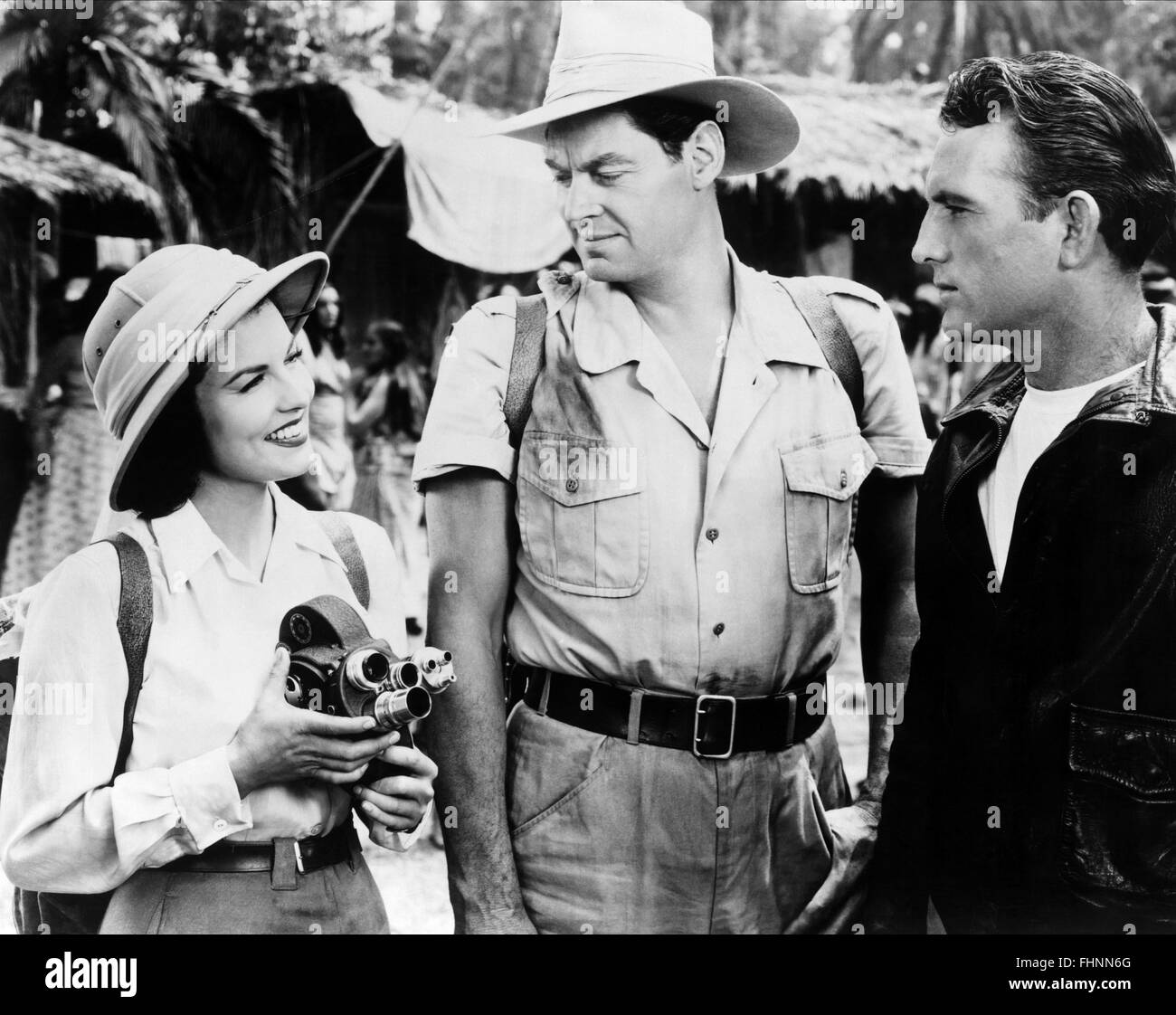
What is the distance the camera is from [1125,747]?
2375 mm

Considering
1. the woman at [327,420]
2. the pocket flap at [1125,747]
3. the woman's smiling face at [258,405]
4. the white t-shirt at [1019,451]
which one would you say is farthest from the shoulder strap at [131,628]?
the pocket flap at [1125,747]

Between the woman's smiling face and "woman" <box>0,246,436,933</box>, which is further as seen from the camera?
the woman's smiling face

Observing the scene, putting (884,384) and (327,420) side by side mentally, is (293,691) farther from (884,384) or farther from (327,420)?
(884,384)

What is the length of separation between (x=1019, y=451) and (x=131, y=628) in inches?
64.8

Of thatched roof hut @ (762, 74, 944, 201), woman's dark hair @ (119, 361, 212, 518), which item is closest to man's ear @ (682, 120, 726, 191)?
thatched roof hut @ (762, 74, 944, 201)

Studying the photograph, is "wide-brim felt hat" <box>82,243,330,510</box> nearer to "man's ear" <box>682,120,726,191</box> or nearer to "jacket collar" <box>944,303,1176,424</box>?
"man's ear" <box>682,120,726,191</box>

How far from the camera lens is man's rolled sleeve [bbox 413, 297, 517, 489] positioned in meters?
2.41

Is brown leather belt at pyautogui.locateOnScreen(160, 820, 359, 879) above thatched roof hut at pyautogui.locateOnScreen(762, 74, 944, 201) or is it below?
below

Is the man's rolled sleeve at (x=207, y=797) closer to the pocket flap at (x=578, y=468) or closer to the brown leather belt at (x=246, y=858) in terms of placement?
the brown leather belt at (x=246, y=858)

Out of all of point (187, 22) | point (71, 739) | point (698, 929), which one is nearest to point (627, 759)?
point (698, 929)

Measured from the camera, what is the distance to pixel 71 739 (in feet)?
7.36

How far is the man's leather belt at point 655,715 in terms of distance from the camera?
95.7 inches

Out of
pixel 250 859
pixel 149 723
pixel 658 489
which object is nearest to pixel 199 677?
pixel 149 723

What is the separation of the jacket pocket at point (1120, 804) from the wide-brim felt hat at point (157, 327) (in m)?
1.67
